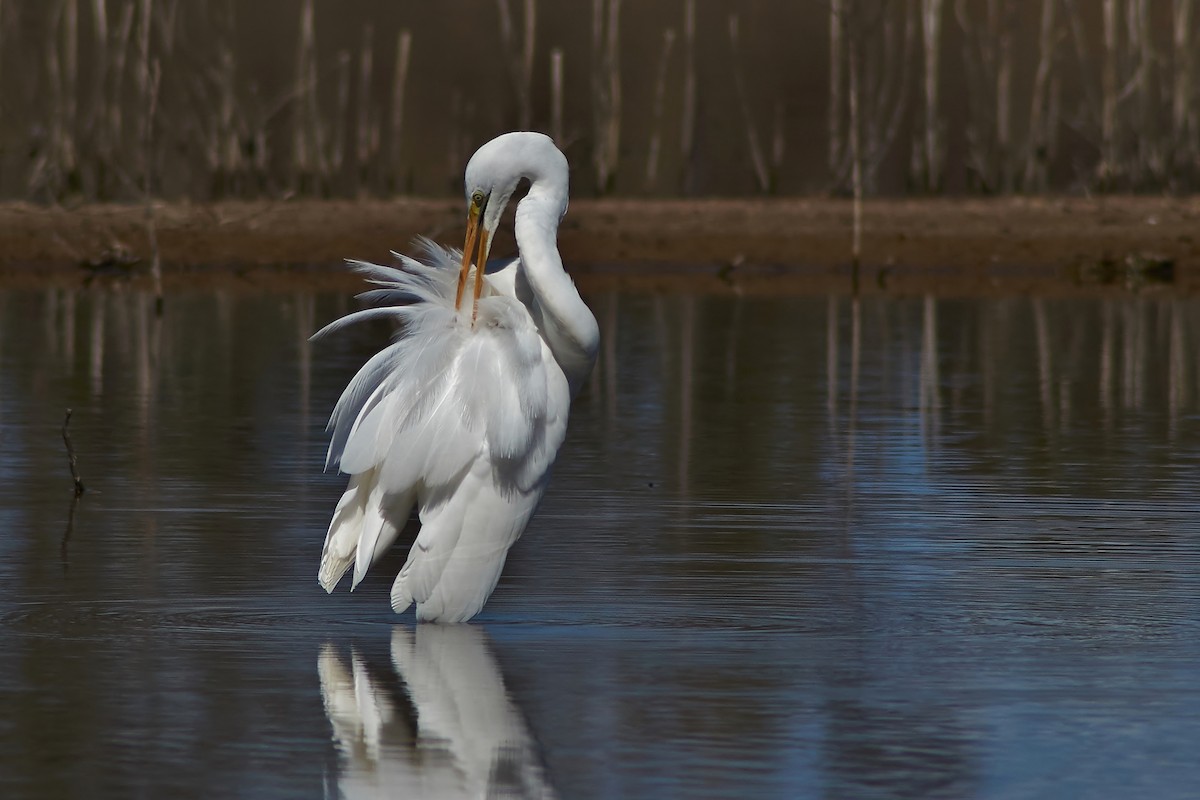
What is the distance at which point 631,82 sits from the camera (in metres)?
52.2

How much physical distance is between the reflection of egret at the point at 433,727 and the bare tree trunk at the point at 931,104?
24.8m

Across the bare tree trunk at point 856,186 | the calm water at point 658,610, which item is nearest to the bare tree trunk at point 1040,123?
the bare tree trunk at point 856,186

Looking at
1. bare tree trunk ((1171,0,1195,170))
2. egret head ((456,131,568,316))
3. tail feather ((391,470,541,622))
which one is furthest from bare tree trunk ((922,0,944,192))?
tail feather ((391,470,541,622))

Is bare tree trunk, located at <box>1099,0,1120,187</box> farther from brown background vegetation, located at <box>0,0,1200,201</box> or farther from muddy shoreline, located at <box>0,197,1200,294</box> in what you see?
muddy shoreline, located at <box>0,197,1200,294</box>

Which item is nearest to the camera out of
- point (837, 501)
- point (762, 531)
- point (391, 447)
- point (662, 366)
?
point (391, 447)

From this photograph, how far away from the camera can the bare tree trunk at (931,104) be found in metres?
32.2

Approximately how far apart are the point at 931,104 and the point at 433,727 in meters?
26.6

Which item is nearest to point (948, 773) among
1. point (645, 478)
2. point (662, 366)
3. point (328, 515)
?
point (328, 515)

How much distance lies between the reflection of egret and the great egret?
0.93 ft

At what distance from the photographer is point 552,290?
28.4 ft

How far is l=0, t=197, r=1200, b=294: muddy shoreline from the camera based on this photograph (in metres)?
30.8

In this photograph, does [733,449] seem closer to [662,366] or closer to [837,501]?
[837,501]

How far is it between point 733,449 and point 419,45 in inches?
1691

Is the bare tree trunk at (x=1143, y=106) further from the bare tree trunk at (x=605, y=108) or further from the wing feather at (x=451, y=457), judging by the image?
the wing feather at (x=451, y=457)
